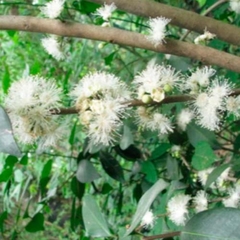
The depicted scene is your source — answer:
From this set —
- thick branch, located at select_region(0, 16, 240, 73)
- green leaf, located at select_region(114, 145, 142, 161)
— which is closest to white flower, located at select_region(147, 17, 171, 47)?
thick branch, located at select_region(0, 16, 240, 73)

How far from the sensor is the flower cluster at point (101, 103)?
58 centimetres

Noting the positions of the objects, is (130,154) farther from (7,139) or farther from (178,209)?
(7,139)

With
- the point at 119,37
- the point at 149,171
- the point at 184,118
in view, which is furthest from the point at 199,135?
the point at 119,37

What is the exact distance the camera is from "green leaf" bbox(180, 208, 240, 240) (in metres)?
0.52

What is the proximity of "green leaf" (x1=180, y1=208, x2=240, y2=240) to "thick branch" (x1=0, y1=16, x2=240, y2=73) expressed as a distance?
0.18m

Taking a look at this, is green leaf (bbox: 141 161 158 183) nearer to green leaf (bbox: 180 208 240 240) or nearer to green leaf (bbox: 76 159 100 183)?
green leaf (bbox: 76 159 100 183)

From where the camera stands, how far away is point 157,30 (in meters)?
0.62

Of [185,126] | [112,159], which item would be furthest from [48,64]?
[185,126]

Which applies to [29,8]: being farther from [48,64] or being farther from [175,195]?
[175,195]

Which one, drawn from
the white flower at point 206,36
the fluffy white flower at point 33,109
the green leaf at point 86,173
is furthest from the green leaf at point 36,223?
the white flower at point 206,36

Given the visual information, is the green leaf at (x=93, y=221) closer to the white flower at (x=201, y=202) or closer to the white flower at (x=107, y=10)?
the white flower at (x=201, y=202)

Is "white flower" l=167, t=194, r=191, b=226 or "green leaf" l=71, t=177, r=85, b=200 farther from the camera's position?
"green leaf" l=71, t=177, r=85, b=200

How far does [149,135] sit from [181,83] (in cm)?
18

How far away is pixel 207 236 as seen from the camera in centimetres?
54
